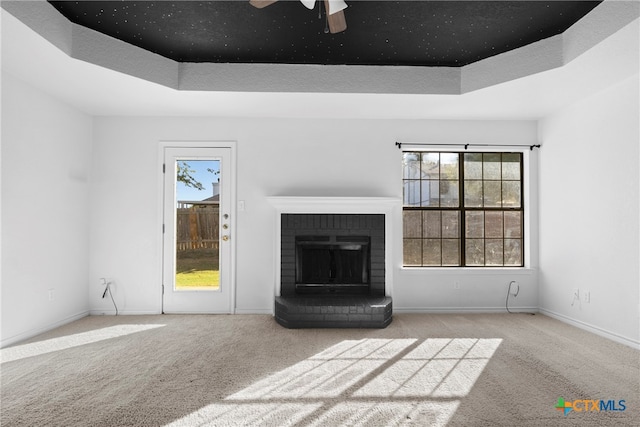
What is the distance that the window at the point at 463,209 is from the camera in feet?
15.8

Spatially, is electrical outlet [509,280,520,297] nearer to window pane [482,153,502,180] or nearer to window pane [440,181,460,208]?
window pane [440,181,460,208]

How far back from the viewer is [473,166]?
4867mm

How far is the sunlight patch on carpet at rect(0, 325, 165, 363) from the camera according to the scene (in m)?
3.17

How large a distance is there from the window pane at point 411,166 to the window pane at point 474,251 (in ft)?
3.41

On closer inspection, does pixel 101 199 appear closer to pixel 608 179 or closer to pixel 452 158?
pixel 452 158

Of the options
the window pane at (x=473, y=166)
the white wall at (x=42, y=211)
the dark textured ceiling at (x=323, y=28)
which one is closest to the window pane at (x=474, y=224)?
the window pane at (x=473, y=166)

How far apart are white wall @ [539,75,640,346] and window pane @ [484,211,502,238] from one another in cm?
45

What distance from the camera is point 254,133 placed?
4.61m

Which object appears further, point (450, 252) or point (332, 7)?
point (450, 252)

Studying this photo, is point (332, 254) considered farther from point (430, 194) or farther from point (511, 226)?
point (511, 226)

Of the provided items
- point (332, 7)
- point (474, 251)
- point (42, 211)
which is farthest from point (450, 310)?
point (42, 211)

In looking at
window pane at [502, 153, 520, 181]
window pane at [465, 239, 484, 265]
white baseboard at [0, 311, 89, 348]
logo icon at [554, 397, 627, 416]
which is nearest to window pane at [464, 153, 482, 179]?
window pane at [502, 153, 520, 181]

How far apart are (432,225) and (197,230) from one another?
110 inches

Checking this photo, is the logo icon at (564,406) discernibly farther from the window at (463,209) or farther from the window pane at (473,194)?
the window pane at (473,194)
